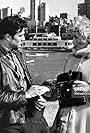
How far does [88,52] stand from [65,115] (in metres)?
0.38

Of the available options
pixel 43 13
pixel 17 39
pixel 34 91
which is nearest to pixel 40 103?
pixel 34 91

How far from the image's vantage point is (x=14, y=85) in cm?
165

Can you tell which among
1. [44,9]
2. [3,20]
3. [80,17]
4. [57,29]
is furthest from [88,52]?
[44,9]

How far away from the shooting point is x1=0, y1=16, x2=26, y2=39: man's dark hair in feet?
5.61

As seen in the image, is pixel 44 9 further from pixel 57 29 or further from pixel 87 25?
pixel 87 25

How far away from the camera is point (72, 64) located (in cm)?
196

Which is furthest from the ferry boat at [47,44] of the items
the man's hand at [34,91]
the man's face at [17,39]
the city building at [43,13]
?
the man's hand at [34,91]

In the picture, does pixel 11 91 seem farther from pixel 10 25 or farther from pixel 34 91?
pixel 10 25

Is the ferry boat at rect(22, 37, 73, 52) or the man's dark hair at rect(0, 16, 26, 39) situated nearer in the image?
the man's dark hair at rect(0, 16, 26, 39)

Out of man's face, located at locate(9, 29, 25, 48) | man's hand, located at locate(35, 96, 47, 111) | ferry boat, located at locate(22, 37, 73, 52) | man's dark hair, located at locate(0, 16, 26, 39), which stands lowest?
ferry boat, located at locate(22, 37, 73, 52)

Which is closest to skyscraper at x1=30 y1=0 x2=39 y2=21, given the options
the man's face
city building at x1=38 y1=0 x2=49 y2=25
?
city building at x1=38 y1=0 x2=49 y2=25

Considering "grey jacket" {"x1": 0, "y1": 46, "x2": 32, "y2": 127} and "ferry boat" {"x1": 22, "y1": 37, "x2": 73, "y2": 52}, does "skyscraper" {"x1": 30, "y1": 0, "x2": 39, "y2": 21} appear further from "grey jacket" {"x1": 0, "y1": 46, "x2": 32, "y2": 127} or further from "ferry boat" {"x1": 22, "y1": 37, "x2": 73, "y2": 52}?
"grey jacket" {"x1": 0, "y1": 46, "x2": 32, "y2": 127}

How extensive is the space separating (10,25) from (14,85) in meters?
0.30

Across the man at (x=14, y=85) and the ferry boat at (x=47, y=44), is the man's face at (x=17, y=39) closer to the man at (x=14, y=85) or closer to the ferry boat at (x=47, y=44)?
the man at (x=14, y=85)
